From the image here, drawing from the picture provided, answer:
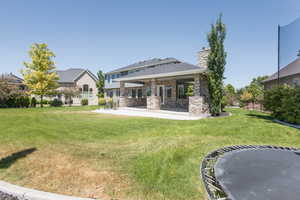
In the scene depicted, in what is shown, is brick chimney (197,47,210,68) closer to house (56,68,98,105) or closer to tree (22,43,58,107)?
tree (22,43,58,107)

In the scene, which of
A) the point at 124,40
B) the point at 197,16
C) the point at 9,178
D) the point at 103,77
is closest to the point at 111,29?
the point at 124,40

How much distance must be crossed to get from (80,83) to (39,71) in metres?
9.10

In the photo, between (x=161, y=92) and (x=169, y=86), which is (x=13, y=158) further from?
(x=161, y=92)

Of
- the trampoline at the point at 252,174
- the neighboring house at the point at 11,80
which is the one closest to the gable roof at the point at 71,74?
the neighboring house at the point at 11,80

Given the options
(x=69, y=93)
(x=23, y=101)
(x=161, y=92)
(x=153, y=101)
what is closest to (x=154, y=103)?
(x=153, y=101)

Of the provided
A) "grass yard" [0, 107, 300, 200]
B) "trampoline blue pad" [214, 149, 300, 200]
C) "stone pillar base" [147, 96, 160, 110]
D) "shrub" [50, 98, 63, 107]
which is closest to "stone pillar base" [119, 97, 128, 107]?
"stone pillar base" [147, 96, 160, 110]

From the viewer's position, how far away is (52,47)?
21.0 m

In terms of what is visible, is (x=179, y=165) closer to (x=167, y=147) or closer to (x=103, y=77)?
(x=167, y=147)

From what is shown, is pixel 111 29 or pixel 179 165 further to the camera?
pixel 111 29

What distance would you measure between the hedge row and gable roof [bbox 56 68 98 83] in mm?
29577

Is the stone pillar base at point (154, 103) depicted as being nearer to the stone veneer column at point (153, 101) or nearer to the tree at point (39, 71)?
the stone veneer column at point (153, 101)

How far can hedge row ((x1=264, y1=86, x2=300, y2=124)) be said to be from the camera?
7.04 meters

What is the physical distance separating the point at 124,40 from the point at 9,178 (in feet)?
50.2

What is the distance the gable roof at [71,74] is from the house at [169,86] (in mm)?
7397
